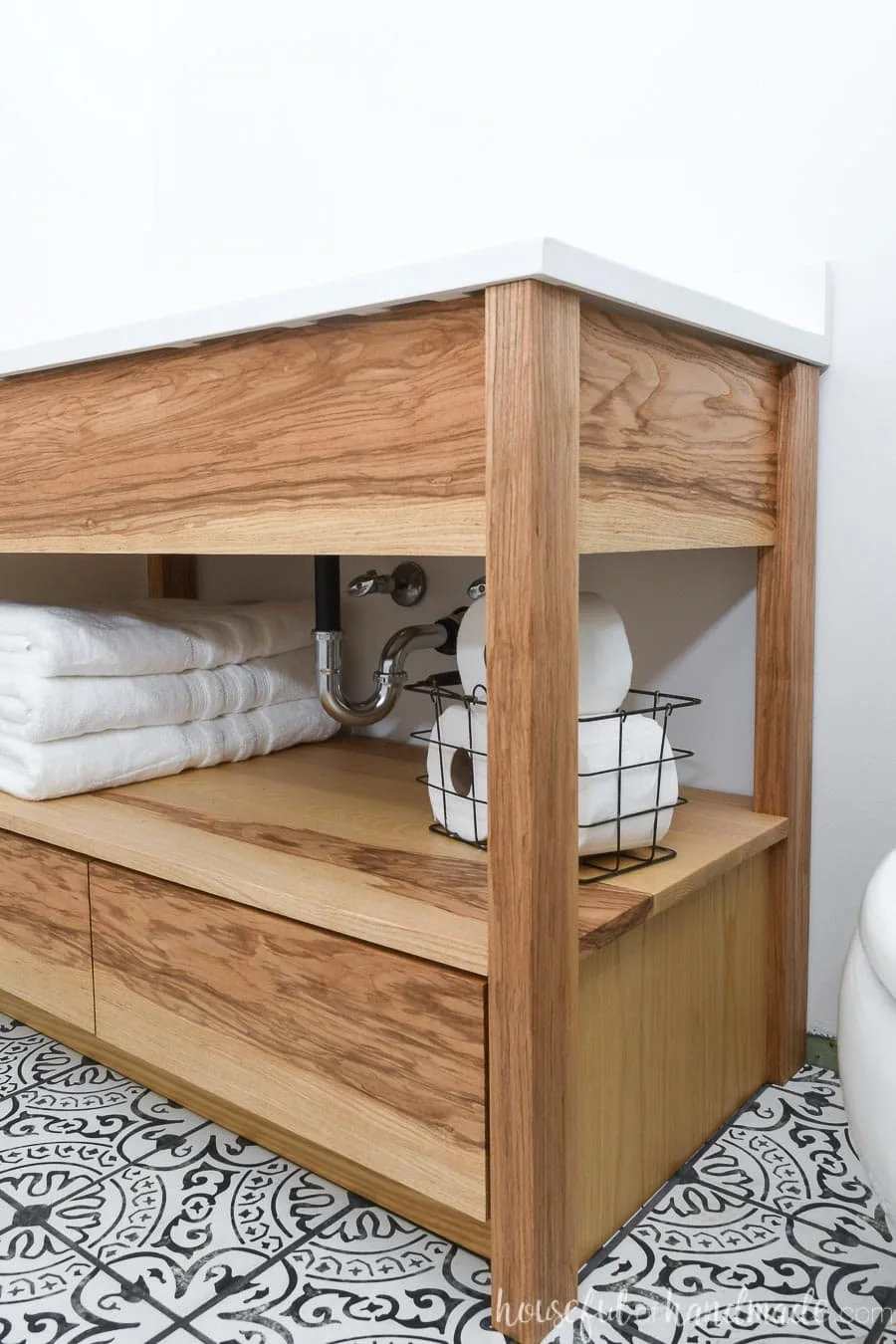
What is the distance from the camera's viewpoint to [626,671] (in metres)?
0.97

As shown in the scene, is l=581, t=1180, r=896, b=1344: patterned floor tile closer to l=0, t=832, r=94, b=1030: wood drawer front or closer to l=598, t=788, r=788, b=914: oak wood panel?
l=598, t=788, r=788, b=914: oak wood panel

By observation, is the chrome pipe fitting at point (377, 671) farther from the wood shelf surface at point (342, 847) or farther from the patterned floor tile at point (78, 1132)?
the patterned floor tile at point (78, 1132)

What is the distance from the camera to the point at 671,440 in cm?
87

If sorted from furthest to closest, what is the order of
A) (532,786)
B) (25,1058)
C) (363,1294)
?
(25,1058)
(363,1294)
(532,786)

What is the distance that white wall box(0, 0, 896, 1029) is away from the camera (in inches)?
42.9

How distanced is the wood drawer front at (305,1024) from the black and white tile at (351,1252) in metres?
0.09

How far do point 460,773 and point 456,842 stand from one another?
7 cm

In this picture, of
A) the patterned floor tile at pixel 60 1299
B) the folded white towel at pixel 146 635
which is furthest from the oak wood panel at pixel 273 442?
the patterned floor tile at pixel 60 1299

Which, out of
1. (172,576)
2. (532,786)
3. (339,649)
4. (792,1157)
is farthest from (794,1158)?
(172,576)

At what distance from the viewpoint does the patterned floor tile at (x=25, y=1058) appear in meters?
1.16

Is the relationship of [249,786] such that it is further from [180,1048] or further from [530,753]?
[530,753]

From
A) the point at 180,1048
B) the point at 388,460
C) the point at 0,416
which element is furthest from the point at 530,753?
the point at 0,416

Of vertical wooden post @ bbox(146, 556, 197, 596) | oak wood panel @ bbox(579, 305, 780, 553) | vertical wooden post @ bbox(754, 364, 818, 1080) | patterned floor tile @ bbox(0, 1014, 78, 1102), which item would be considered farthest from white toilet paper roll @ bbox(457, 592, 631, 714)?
vertical wooden post @ bbox(146, 556, 197, 596)

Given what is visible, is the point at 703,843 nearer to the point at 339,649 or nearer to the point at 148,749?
the point at 339,649
